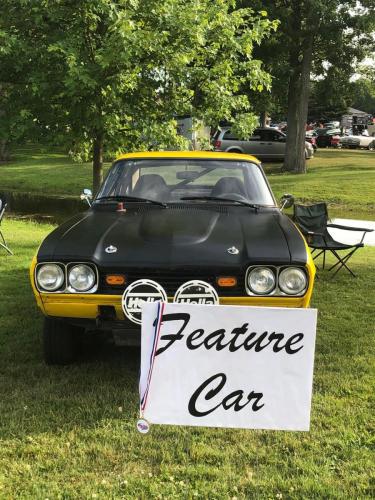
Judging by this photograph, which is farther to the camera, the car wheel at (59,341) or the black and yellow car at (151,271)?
the car wheel at (59,341)

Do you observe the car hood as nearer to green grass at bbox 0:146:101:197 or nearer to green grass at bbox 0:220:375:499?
green grass at bbox 0:220:375:499

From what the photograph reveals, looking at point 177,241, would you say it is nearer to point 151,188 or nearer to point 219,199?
point 219,199

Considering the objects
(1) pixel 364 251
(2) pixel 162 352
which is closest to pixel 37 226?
(1) pixel 364 251

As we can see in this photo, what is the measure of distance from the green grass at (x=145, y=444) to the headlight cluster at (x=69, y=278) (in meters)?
0.68

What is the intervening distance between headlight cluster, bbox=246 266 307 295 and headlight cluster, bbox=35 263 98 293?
1008mm

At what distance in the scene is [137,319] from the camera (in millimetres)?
3361

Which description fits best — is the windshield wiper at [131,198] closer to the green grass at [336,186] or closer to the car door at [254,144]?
the green grass at [336,186]

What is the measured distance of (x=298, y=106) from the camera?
21875 mm

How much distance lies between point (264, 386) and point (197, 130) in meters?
6.44

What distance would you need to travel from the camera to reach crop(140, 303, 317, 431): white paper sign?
8.18ft

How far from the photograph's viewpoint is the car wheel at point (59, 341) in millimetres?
3807

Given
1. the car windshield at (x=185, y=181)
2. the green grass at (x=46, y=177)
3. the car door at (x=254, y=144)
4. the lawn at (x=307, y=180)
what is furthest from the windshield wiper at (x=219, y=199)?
the car door at (x=254, y=144)

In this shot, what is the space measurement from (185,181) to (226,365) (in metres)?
2.58

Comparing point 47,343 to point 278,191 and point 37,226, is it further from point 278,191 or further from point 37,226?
point 278,191
